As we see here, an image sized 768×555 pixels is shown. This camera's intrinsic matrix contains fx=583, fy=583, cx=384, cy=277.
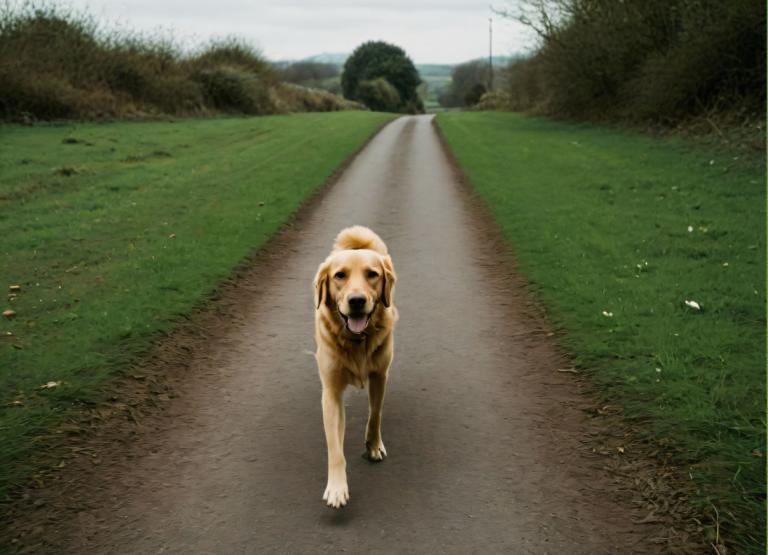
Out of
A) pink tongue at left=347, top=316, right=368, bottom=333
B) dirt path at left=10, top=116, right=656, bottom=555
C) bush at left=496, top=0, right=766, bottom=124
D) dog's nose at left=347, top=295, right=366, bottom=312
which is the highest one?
bush at left=496, top=0, right=766, bottom=124

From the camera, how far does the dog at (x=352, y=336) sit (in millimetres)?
4547

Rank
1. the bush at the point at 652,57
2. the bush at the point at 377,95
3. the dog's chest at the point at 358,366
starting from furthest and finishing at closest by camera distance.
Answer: the bush at the point at 377,95, the bush at the point at 652,57, the dog's chest at the point at 358,366

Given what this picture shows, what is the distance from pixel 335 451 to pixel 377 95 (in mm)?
89235

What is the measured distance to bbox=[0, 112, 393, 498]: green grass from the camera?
6.19 m

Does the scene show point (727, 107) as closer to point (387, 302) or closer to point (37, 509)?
point (387, 302)

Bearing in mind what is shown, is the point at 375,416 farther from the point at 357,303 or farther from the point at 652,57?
the point at 652,57

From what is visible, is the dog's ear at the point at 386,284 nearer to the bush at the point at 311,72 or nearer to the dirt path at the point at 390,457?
the dirt path at the point at 390,457

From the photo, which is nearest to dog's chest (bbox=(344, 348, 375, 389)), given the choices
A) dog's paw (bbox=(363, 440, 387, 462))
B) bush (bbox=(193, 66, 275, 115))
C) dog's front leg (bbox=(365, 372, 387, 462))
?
dog's front leg (bbox=(365, 372, 387, 462))

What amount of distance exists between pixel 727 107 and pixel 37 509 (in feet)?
83.7

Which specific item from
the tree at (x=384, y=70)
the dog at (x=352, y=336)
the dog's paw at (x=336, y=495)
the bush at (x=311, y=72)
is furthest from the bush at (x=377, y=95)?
the dog's paw at (x=336, y=495)

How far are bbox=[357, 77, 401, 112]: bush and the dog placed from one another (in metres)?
87.5

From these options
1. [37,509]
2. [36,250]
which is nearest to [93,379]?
[37,509]

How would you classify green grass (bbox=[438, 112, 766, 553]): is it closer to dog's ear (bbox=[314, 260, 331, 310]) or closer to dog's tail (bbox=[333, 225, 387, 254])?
dog's tail (bbox=[333, 225, 387, 254])

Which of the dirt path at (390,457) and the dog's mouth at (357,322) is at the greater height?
the dog's mouth at (357,322)
